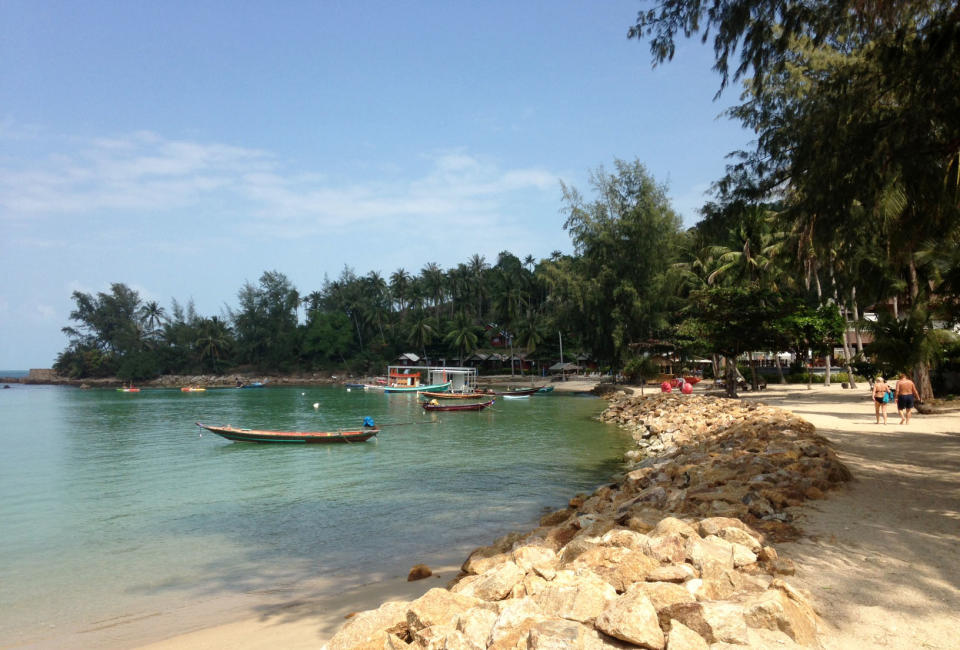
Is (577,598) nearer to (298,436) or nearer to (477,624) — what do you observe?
(477,624)

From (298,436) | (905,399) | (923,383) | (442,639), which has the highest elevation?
(923,383)

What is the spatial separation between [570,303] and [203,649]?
40625mm

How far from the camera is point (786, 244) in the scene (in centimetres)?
1194

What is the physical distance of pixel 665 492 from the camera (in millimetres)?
8797

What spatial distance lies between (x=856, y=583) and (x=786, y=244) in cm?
862

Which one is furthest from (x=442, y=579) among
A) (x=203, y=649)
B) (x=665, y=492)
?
(x=665, y=492)

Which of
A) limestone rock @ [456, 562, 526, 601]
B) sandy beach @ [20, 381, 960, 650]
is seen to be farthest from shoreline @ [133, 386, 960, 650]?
limestone rock @ [456, 562, 526, 601]

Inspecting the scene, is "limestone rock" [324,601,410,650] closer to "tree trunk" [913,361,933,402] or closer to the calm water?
the calm water

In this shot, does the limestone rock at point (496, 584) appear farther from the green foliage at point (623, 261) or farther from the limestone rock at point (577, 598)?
the green foliage at point (623, 261)

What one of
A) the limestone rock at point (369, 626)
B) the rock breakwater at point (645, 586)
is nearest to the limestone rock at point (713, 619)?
the rock breakwater at point (645, 586)

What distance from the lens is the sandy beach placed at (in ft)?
14.3

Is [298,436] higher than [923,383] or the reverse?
the reverse

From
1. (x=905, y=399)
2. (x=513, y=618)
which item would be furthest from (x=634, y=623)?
(x=905, y=399)

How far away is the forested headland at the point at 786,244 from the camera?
7.20 metres
